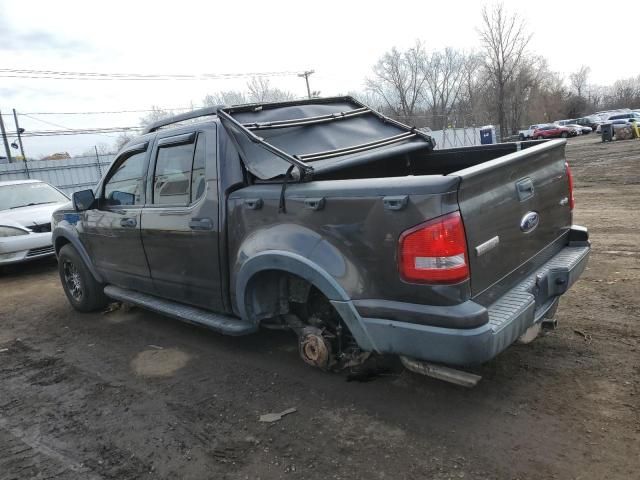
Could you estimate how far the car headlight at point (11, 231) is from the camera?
8367 millimetres

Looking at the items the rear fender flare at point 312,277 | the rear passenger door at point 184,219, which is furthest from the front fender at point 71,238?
the rear fender flare at point 312,277

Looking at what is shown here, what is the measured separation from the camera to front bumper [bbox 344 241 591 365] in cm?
254

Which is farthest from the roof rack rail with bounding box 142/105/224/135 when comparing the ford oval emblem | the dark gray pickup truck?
the ford oval emblem

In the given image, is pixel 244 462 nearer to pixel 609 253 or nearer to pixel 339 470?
pixel 339 470

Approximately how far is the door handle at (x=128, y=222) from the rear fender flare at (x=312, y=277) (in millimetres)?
1547

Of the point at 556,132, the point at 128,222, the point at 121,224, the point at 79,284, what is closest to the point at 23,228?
the point at 79,284

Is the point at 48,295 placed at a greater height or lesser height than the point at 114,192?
lesser

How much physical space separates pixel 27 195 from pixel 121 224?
20.5ft


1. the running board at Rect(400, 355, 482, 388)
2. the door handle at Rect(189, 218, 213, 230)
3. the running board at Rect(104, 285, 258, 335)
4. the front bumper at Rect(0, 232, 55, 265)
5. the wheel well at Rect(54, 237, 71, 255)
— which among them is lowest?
the running board at Rect(400, 355, 482, 388)

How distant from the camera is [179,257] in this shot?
4.14 m

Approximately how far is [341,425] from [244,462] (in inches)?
24.5

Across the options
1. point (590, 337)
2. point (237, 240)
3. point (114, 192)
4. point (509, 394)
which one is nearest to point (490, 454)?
point (509, 394)

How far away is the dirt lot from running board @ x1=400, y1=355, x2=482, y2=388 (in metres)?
0.30

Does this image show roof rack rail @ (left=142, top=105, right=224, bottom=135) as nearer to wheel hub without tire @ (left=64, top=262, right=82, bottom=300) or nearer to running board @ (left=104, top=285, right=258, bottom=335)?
running board @ (left=104, top=285, right=258, bottom=335)
